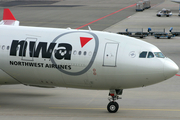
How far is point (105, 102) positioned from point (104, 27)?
36.2 meters

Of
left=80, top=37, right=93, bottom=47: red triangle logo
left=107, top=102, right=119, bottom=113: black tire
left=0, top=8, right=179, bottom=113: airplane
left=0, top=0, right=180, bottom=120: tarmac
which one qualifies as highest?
left=80, top=37, right=93, bottom=47: red triangle logo

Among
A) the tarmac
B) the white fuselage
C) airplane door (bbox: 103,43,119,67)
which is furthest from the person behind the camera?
the tarmac

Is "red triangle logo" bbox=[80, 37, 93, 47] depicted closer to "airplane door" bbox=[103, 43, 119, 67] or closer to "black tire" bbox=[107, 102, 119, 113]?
"airplane door" bbox=[103, 43, 119, 67]

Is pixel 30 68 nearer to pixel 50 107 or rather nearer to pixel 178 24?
pixel 50 107

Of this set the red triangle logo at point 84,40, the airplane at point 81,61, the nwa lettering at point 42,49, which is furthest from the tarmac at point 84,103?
the red triangle logo at point 84,40

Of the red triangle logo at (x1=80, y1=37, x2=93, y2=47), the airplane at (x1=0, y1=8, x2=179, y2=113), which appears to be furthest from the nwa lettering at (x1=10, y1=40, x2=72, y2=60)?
the red triangle logo at (x1=80, y1=37, x2=93, y2=47)

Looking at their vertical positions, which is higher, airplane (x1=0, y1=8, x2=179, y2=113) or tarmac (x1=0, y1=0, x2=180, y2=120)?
airplane (x1=0, y1=8, x2=179, y2=113)

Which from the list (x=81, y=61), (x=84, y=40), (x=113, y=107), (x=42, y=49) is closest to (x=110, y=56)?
(x=81, y=61)

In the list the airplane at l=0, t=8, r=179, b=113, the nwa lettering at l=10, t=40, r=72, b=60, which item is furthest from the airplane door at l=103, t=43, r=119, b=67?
the nwa lettering at l=10, t=40, r=72, b=60

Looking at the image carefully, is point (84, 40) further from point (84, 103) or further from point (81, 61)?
point (84, 103)

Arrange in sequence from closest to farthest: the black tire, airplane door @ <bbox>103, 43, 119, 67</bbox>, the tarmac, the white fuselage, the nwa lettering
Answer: the white fuselage < airplane door @ <bbox>103, 43, 119, 67</bbox> < the tarmac < the nwa lettering < the black tire

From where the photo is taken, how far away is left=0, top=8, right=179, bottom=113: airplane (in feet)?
65.8

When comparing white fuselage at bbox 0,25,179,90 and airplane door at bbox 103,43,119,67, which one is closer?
white fuselage at bbox 0,25,179,90

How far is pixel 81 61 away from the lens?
2058 centimetres
